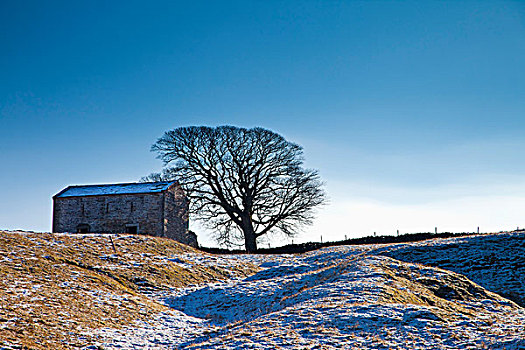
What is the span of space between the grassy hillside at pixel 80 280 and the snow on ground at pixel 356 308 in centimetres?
85

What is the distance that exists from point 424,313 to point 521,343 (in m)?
2.59

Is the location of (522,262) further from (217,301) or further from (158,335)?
(158,335)

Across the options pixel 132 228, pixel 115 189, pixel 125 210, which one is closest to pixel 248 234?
pixel 132 228

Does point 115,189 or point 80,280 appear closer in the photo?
point 80,280

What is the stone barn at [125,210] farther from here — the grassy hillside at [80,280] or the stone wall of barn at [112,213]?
the grassy hillside at [80,280]

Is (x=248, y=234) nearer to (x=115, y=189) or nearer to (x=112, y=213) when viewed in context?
(x=112, y=213)

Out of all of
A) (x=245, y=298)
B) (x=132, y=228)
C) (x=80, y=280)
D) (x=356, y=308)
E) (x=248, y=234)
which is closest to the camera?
(x=356, y=308)

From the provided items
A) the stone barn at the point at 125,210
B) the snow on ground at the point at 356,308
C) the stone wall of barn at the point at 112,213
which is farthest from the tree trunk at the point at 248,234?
the snow on ground at the point at 356,308

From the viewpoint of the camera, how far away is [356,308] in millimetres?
12406

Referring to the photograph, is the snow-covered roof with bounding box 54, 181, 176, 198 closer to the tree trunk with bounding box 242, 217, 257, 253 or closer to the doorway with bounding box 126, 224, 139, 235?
the doorway with bounding box 126, 224, 139, 235

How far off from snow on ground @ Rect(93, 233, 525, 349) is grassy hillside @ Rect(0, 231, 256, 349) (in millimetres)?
855

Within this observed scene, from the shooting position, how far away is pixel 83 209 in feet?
129

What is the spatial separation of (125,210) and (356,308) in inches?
1161

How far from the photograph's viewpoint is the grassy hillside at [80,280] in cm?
1184
